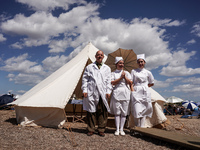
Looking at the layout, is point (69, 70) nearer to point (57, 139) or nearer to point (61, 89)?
point (61, 89)

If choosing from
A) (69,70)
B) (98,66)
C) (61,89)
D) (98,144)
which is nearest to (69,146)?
(98,144)

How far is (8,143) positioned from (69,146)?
3.88 feet

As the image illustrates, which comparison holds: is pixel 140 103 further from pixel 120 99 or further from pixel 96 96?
pixel 96 96

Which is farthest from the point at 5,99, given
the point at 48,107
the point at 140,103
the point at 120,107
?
the point at 140,103

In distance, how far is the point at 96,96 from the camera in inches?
159

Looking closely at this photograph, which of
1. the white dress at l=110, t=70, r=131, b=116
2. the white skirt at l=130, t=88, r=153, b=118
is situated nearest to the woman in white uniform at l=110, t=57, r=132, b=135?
the white dress at l=110, t=70, r=131, b=116

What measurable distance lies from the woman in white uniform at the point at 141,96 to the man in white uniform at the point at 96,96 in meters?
0.70

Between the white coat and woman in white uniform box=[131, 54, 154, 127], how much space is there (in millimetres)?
698

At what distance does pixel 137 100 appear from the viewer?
4.34 m

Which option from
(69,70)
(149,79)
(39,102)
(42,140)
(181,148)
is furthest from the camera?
(69,70)

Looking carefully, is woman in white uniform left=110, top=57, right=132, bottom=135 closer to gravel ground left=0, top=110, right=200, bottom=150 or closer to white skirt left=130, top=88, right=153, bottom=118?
white skirt left=130, top=88, right=153, bottom=118

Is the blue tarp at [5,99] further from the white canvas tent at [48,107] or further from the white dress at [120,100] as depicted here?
the white dress at [120,100]

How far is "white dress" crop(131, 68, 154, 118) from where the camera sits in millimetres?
4340

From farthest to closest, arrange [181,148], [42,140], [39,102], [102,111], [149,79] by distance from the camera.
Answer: [39,102], [149,79], [102,111], [42,140], [181,148]
